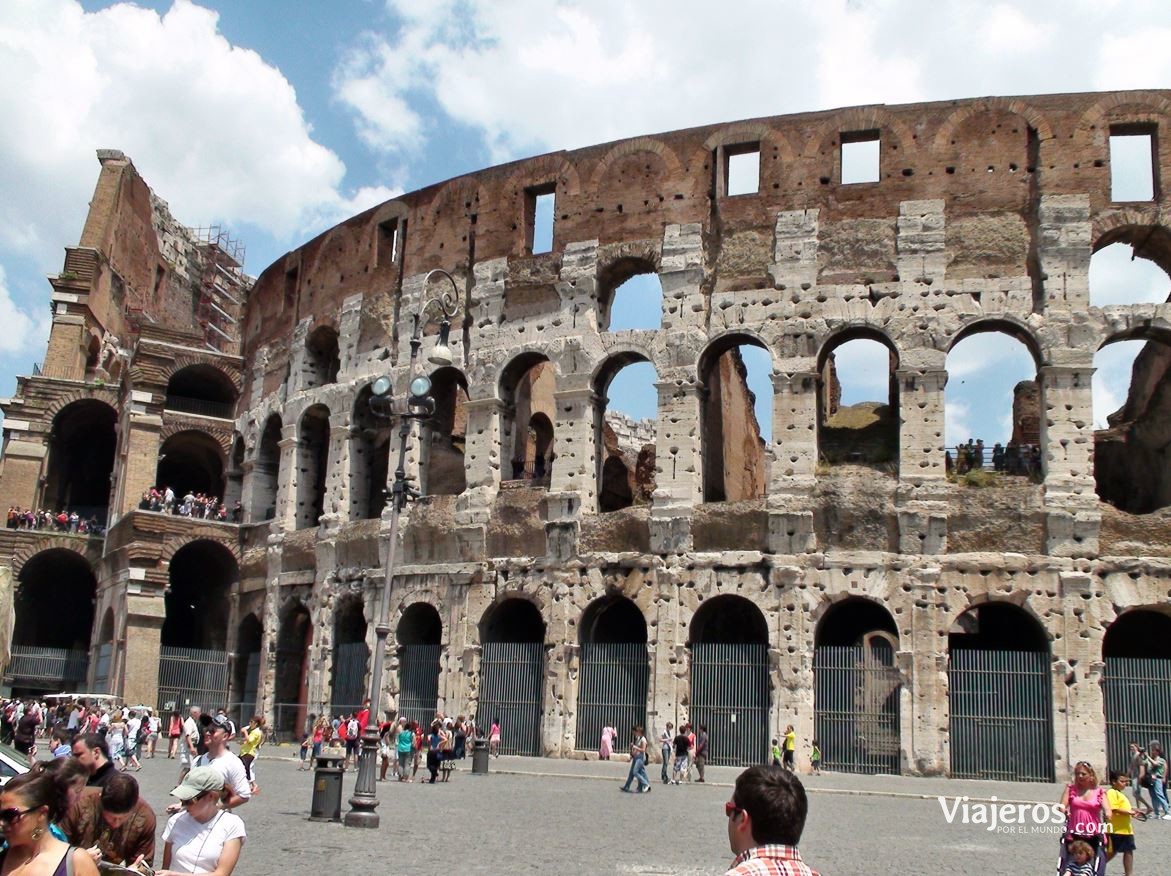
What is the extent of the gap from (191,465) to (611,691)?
58.3 feet

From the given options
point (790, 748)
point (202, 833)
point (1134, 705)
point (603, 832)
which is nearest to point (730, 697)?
point (790, 748)

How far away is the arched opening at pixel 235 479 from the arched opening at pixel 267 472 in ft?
3.48

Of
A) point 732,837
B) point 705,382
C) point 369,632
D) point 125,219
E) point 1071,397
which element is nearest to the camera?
point 732,837

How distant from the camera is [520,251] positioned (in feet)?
83.6

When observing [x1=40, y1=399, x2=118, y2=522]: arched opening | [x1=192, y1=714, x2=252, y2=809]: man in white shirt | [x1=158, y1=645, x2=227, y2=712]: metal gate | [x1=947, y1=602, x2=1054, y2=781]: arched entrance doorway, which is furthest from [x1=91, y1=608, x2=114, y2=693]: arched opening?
[x1=192, y1=714, x2=252, y2=809]: man in white shirt

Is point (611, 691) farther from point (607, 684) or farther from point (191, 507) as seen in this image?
point (191, 507)

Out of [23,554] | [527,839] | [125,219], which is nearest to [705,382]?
[527,839]

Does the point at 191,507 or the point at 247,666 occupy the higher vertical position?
the point at 191,507

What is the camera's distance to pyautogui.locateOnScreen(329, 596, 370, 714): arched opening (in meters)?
25.3

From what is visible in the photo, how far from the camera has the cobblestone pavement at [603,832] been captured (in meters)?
10.1

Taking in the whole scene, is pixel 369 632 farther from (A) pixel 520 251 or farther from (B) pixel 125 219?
(B) pixel 125 219

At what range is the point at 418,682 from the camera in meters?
24.7

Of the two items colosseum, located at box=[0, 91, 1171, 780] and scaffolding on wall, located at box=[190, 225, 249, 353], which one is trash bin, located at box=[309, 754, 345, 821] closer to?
colosseum, located at box=[0, 91, 1171, 780]

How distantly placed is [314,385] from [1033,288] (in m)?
15.7
